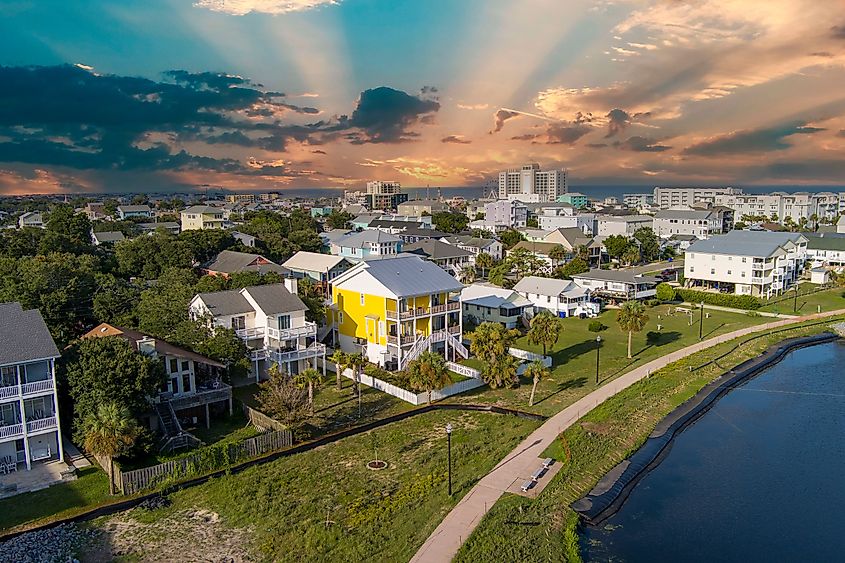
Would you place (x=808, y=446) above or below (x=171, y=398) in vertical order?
below

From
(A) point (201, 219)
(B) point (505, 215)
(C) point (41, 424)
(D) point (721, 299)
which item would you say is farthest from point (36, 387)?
(B) point (505, 215)

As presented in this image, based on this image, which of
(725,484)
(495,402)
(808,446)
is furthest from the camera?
(495,402)

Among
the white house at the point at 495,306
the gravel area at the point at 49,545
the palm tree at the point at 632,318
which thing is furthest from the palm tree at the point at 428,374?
the white house at the point at 495,306

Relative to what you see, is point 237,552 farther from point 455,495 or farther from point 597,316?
point 597,316

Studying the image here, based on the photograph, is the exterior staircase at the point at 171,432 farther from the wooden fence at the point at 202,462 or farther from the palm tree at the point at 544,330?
the palm tree at the point at 544,330

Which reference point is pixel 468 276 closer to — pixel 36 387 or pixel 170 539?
pixel 36 387

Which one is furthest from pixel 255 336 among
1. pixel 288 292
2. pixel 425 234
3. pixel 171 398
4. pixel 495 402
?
pixel 425 234
